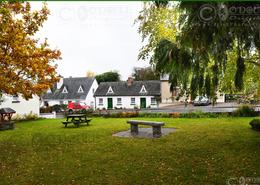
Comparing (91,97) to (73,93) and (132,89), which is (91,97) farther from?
(132,89)

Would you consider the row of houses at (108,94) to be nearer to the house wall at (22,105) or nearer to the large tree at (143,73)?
the large tree at (143,73)

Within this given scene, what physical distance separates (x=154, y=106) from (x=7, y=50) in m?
35.6

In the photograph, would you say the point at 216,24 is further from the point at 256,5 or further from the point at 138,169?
the point at 138,169

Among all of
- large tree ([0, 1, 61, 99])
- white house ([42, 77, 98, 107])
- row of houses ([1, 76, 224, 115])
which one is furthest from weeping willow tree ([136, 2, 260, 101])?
white house ([42, 77, 98, 107])

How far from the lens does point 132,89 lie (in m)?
48.5

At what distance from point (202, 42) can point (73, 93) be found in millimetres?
45458

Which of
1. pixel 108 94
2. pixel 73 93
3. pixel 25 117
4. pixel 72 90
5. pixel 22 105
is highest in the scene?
pixel 72 90

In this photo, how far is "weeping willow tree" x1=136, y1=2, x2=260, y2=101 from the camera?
6379 mm

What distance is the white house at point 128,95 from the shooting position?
47.2 metres

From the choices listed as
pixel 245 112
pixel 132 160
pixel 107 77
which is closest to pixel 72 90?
pixel 107 77

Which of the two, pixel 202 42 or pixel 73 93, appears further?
pixel 73 93

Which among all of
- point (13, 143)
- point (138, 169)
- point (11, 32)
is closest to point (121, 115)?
point (13, 143)

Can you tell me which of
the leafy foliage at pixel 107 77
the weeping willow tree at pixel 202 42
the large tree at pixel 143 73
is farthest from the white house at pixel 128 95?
the weeping willow tree at pixel 202 42

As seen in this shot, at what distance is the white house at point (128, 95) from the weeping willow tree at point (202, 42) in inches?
1511
